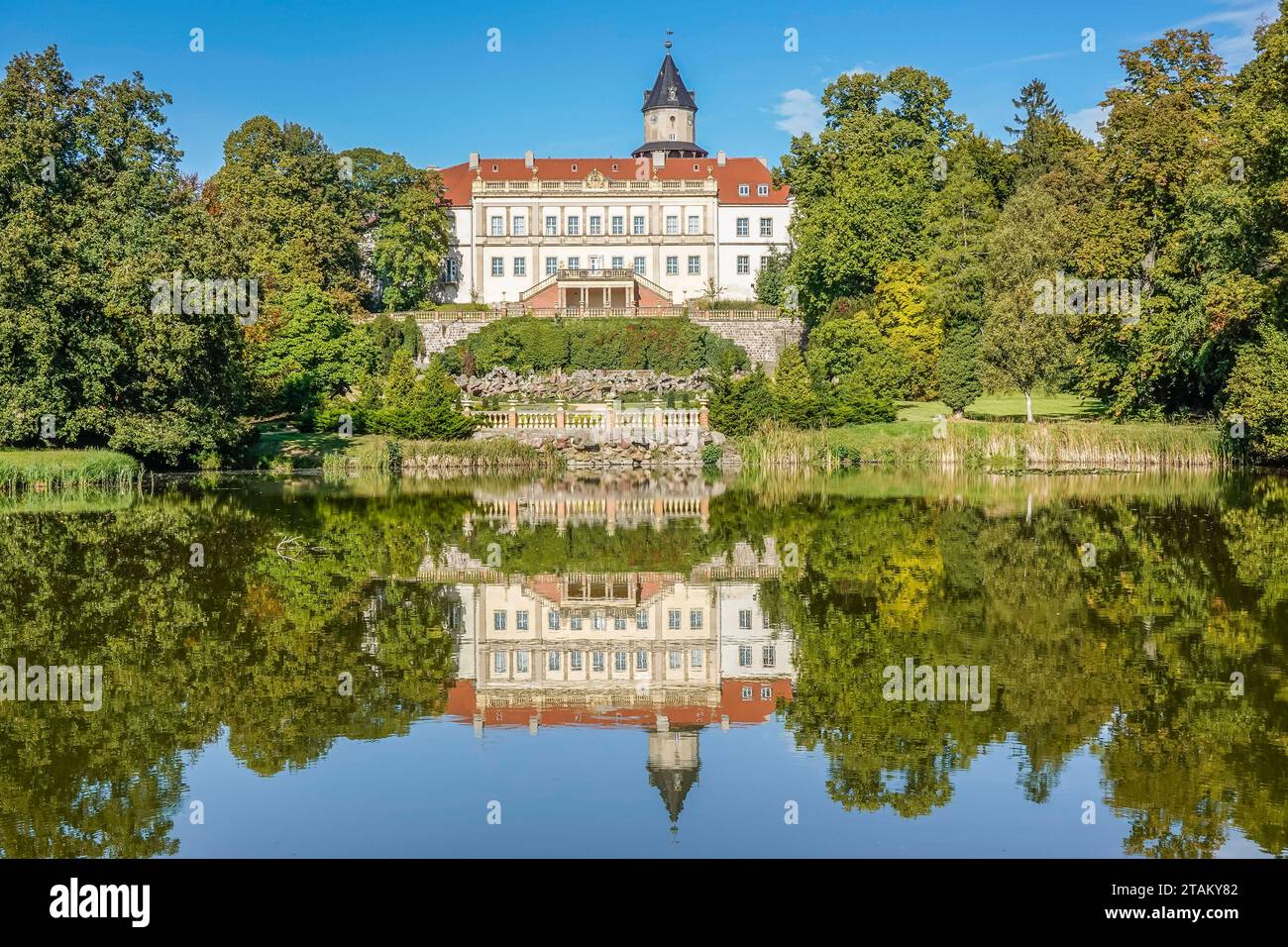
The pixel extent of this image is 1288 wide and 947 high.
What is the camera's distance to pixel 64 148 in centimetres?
3073

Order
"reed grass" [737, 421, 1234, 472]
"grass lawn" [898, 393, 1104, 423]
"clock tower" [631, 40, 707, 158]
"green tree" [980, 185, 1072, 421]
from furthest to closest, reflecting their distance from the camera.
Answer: "clock tower" [631, 40, 707, 158] → "grass lawn" [898, 393, 1104, 423] → "green tree" [980, 185, 1072, 421] → "reed grass" [737, 421, 1234, 472]

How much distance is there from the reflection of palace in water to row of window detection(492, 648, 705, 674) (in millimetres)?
17

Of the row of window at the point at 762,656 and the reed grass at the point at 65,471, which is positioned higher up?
the reed grass at the point at 65,471

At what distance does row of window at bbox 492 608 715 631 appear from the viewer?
13.5 m

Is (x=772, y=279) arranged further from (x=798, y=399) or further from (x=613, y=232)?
(x=798, y=399)

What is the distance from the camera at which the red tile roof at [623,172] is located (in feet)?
229

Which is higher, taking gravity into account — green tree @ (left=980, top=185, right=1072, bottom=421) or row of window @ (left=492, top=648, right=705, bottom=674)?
green tree @ (left=980, top=185, right=1072, bottom=421)

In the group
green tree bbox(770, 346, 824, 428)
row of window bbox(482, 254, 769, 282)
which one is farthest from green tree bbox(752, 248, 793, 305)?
green tree bbox(770, 346, 824, 428)

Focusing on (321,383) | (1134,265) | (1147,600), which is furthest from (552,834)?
(321,383)

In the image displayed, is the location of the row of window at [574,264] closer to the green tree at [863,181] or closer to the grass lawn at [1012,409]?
the green tree at [863,181]

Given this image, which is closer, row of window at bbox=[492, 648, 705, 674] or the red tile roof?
row of window at bbox=[492, 648, 705, 674]

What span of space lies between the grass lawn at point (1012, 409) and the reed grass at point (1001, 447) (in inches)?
84.5

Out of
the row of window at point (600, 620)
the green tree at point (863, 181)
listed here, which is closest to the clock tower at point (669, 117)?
the green tree at point (863, 181)

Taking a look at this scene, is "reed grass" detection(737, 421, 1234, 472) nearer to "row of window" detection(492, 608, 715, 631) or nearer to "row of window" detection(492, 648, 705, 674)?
"row of window" detection(492, 608, 715, 631)
